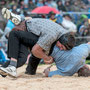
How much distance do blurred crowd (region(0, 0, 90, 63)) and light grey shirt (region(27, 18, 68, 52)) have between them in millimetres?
3608

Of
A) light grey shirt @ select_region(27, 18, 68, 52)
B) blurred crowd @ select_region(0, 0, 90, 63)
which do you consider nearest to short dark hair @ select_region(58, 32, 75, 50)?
light grey shirt @ select_region(27, 18, 68, 52)

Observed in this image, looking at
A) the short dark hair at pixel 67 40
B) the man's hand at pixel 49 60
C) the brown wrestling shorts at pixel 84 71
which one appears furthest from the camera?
the brown wrestling shorts at pixel 84 71

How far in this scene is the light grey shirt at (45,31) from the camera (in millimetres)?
5531

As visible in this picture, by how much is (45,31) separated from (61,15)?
6566 millimetres

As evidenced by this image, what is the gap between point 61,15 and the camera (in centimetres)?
1204

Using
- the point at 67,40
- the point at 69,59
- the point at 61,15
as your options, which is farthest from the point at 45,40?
the point at 61,15

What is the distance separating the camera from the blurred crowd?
1016cm

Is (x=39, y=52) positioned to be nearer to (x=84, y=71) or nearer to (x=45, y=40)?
(x=45, y=40)

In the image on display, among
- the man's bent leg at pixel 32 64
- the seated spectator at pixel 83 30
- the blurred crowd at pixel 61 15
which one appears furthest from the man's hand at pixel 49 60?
the seated spectator at pixel 83 30

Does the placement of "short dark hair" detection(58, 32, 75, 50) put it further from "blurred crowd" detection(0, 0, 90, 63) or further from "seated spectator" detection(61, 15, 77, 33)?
"seated spectator" detection(61, 15, 77, 33)

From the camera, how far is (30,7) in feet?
47.3

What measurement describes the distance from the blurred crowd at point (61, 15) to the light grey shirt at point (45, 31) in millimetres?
3608

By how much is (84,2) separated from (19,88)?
43.7ft

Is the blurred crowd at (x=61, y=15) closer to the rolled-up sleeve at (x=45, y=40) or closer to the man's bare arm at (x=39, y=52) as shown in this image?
the man's bare arm at (x=39, y=52)
